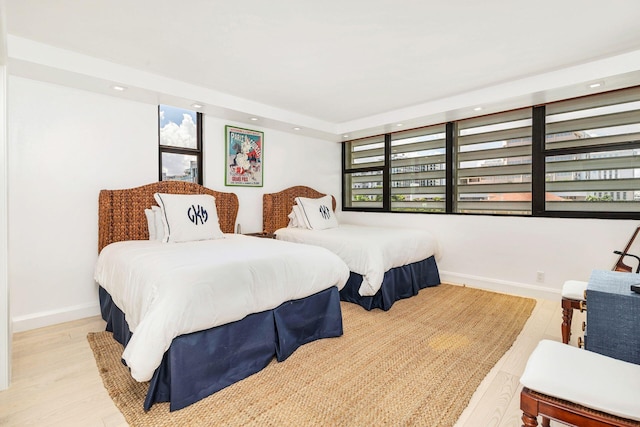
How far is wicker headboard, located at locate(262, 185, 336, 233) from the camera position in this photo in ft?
14.4

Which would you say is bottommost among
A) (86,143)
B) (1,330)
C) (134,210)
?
(1,330)

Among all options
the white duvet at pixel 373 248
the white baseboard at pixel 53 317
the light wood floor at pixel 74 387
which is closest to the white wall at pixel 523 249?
the white duvet at pixel 373 248

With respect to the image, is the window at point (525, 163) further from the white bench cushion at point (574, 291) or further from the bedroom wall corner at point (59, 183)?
the bedroom wall corner at point (59, 183)

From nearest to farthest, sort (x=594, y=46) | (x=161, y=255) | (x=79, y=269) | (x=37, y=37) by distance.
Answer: (x=161, y=255) → (x=37, y=37) → (x=594, y=46) → (x=79, y=269)

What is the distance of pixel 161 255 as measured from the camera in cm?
218

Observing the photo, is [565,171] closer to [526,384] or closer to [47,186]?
[526,384]

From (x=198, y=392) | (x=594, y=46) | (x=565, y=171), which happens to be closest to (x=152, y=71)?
(x=198, y=392)

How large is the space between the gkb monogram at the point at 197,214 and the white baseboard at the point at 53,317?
123cm

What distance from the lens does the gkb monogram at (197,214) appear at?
3.05m

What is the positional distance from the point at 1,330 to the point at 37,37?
80.5 inches

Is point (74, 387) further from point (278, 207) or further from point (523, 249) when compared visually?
point (523, 249)

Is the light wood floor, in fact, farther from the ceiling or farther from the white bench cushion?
the ceiling

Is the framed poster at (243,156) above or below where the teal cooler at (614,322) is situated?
above

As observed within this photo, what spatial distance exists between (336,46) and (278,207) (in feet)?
8.12
